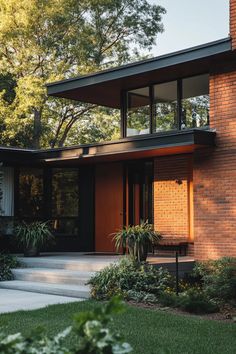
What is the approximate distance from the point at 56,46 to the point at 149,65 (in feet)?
50.0

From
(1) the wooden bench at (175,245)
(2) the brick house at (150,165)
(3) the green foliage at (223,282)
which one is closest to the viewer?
(3) the green foliage at (223,282)

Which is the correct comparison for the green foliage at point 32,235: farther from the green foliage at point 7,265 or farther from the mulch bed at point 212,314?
the mulch bed at point 212,314

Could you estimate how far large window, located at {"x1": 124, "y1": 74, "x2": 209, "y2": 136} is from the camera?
39.7 feet

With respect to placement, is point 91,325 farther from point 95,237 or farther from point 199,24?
point 199,24

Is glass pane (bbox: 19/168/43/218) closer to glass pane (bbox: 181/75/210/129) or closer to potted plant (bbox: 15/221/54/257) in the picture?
potted plant (bbox: 15/221/54/257)

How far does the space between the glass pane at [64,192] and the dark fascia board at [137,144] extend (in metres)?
1.63

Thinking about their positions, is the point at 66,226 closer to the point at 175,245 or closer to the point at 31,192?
the point at 31,192

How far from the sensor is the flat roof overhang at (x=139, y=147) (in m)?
11.0

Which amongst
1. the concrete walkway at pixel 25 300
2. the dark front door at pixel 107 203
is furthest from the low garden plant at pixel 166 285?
the dark front door at pixel 107 203

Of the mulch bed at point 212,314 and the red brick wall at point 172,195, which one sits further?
the red brick wall at point 172,195

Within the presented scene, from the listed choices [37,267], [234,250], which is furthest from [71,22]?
[234,250]

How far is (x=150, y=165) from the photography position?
1452 cm

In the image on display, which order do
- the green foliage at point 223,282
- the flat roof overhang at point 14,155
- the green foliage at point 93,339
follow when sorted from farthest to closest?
the flat roof overhang at point 14,155 → the green foliage at point 223,282 → the green foliage at point 93,339

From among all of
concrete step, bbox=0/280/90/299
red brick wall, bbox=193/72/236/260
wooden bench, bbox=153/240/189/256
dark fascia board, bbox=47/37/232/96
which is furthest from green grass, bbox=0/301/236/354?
dark fascia board, bbox=47/37/232/96
